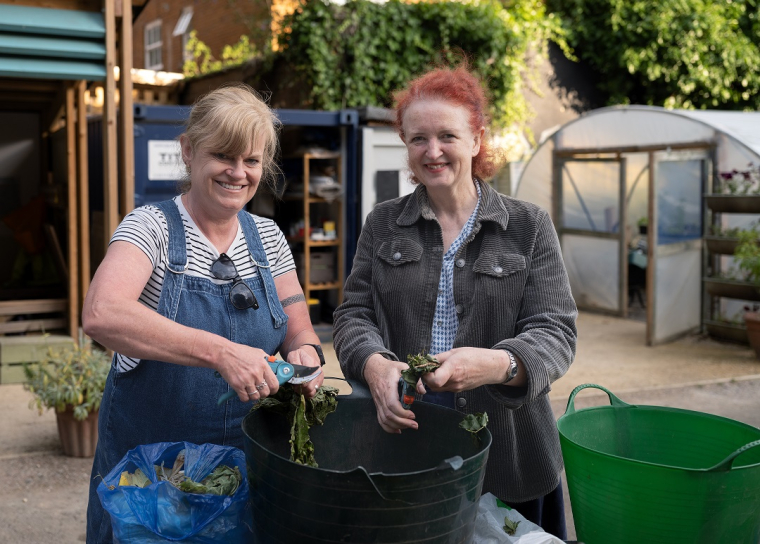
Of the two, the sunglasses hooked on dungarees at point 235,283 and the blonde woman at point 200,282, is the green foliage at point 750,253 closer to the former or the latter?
the blonde woman at point 200,282

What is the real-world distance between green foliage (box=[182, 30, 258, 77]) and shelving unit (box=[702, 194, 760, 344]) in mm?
7108

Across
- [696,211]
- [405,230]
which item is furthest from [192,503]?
[696,211]

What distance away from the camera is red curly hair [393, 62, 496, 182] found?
223 cm

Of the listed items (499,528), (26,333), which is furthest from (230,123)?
(26,333)

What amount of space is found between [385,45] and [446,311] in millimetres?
8280

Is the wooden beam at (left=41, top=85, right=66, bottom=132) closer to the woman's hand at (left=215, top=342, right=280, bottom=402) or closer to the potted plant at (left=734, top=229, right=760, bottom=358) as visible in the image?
the woman's hand at (left=215, top=342, right=280, bottom=402)

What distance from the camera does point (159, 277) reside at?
6.68 feet

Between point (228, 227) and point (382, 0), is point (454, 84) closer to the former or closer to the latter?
point (228, 227)

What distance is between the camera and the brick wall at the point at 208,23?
1198 cm

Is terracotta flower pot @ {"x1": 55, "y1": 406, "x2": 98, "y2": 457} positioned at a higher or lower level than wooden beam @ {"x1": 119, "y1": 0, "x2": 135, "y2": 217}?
lower

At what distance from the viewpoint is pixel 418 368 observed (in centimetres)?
189

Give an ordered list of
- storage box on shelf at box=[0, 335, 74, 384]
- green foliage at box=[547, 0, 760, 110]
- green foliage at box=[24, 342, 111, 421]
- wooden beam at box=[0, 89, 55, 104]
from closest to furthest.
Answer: green foliage at box=[24, 342, 111, 421], storage box on shelf at box=[0, 335, 74, 384], wooden beam at box=[0, 89, 55, 104], green foliage at box=[547, 0, 760, 110]

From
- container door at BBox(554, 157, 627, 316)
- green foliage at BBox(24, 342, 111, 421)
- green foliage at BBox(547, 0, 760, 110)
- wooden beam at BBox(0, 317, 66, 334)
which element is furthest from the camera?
green foliage at BBox(547, 0, 760, 110)

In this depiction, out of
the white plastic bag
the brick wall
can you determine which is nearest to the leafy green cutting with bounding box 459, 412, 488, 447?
the white plastic bag
